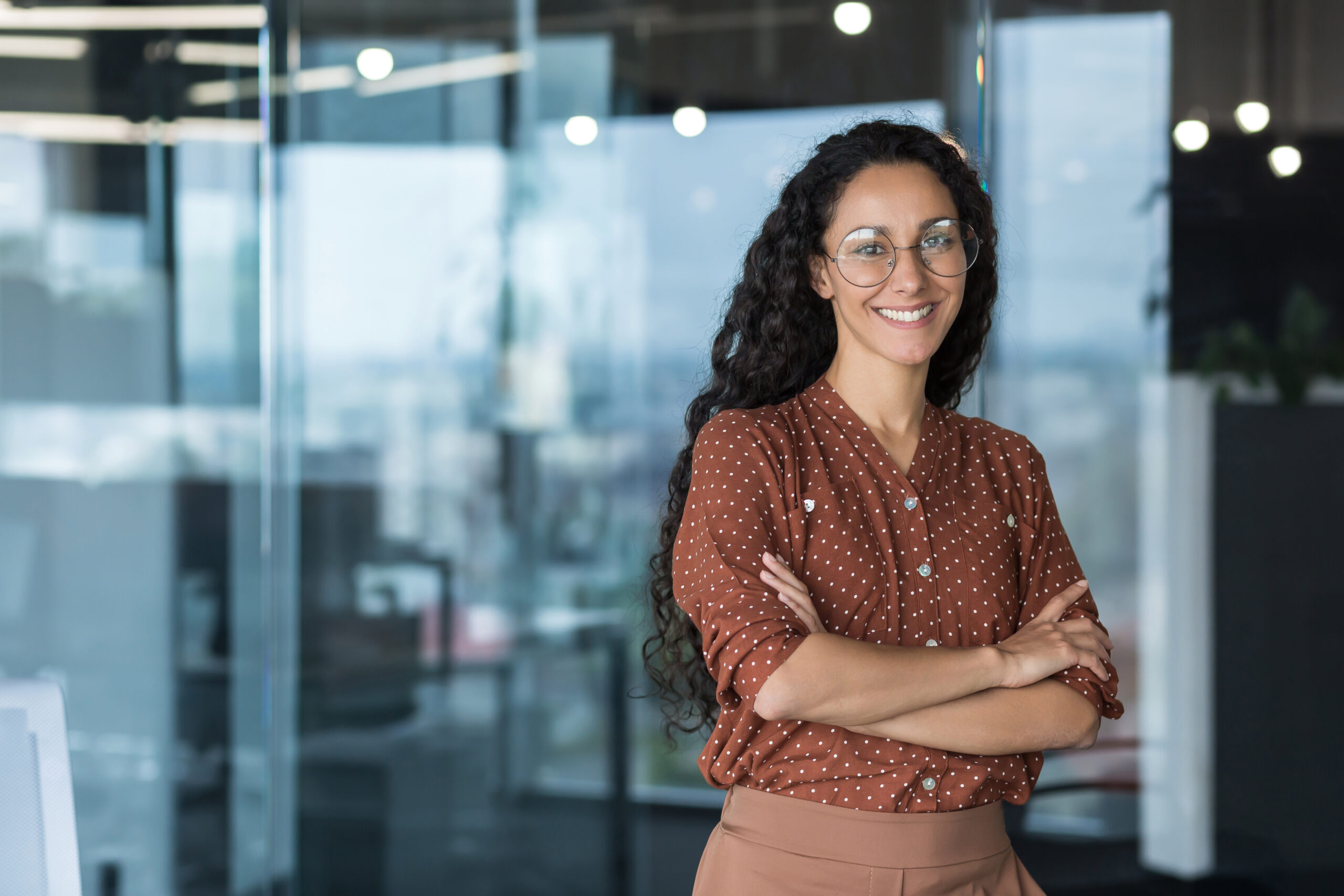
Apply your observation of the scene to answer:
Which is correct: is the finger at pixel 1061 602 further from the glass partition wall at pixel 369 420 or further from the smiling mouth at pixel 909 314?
the glass partition wall at pixel 369 420

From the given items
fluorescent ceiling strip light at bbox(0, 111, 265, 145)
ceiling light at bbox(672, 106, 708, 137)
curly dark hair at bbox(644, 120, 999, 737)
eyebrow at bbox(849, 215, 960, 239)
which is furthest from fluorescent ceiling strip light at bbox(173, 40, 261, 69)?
eyebrow at bbox(849, 215, 960, 239)

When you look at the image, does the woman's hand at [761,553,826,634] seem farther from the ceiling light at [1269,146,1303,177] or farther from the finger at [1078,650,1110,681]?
the ceiling light at [1269,146,1303,177]

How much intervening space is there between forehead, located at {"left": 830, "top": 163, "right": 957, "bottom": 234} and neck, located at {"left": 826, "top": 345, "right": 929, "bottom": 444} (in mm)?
182

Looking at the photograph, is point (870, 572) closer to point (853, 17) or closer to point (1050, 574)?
point (1050, 574)

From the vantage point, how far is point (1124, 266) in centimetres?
322

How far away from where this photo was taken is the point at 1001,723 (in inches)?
63.7

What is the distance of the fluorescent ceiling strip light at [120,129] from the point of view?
3.56m

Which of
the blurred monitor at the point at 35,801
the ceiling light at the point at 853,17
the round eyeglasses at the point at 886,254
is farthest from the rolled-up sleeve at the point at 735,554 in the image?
the ceiling light at the point at 853,17

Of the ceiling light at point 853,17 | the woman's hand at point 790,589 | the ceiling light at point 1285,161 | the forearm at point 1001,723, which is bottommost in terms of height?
the forearm at point 1001,723

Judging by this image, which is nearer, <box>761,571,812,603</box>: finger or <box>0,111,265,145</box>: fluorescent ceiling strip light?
<box>761,571,812,603</box>: finger

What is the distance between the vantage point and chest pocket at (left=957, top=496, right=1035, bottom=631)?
5.68 feet

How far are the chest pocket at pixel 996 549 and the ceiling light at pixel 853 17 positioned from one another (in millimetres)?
2031

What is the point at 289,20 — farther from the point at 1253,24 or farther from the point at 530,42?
the point at 1253,24

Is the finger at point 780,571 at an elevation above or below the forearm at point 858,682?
above
